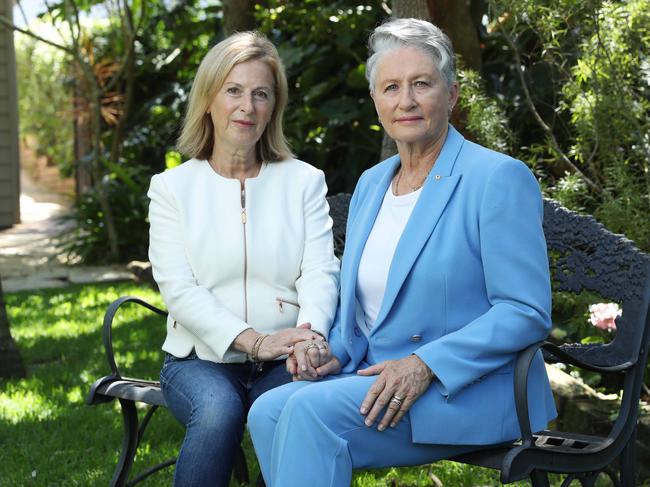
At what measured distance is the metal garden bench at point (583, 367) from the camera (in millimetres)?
2465

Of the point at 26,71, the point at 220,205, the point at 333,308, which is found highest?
the point at 220,205

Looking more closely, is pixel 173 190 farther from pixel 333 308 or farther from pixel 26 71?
pixel 26 71

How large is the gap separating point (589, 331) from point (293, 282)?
183cm

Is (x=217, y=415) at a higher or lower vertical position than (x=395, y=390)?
lower

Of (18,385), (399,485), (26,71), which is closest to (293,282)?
(399,485)

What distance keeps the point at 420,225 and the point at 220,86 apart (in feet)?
3.38

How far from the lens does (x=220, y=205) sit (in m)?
3.30

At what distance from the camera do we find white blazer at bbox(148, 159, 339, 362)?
125 inches

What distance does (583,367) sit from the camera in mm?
2688

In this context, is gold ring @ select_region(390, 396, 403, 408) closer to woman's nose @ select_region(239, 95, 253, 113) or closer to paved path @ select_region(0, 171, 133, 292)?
woman's nose @ select_region(239, 95, 253, 113)

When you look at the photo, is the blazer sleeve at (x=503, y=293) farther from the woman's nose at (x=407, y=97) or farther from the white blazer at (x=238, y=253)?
→ the white blazer at (x=238, y=253)

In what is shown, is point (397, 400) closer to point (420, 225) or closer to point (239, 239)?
point (420, 225)

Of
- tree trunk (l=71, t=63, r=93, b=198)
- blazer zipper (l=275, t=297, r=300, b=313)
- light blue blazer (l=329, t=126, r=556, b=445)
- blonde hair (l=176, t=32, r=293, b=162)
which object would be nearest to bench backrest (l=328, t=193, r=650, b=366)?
light blue blazer (l=329, t=126, r=556, b=445)

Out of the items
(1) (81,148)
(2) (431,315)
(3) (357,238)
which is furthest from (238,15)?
(1) (81,148)
